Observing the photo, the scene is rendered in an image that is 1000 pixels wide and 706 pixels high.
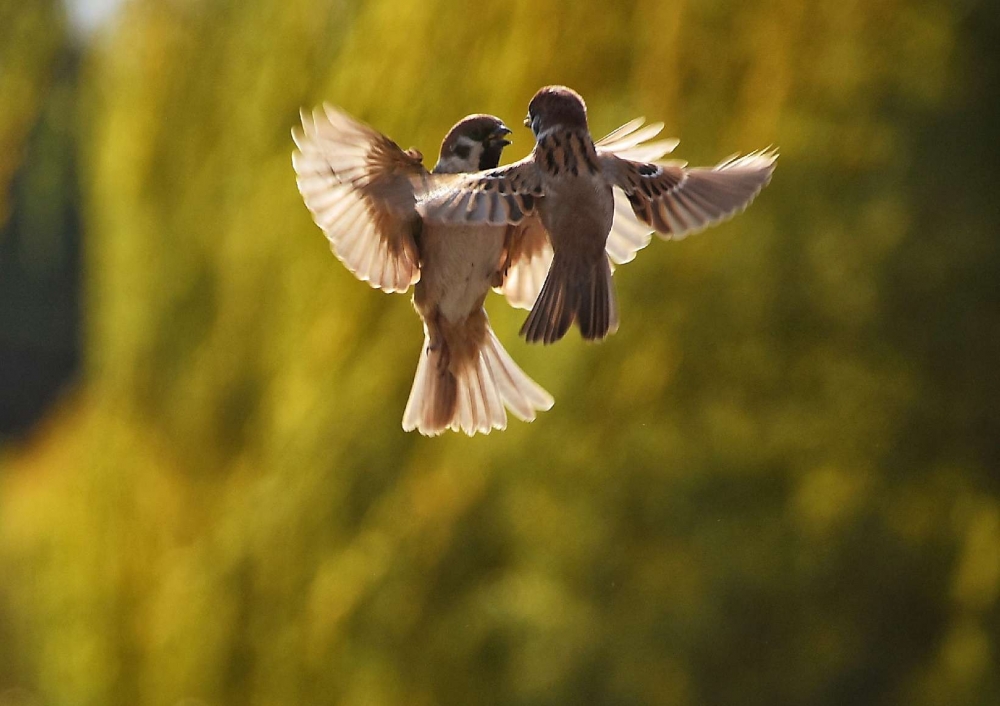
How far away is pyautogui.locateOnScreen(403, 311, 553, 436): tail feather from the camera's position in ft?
2.53

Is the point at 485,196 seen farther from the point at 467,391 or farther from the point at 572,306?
the point at 467,391

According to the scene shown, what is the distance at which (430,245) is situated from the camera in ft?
2.29

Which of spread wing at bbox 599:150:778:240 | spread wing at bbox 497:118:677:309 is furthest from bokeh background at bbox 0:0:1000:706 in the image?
spread wing at bbox 599:150:778:240

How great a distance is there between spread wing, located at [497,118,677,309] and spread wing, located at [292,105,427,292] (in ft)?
0.28

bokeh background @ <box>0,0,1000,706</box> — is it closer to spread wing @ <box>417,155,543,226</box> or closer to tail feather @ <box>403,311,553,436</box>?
tail feather @ <box>403,311,553,436</box>

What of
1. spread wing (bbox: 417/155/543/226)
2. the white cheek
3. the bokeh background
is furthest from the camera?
the bokeh background

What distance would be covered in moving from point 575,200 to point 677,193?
7 cm

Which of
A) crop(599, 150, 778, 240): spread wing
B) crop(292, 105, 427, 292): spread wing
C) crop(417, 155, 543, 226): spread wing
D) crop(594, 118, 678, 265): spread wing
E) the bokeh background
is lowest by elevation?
crop(417, 155, 543, 226): spread wing

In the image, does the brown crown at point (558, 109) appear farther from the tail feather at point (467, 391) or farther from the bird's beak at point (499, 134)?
the tail feather at point (467, 391)

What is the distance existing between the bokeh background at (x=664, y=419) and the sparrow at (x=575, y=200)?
984 millimetres

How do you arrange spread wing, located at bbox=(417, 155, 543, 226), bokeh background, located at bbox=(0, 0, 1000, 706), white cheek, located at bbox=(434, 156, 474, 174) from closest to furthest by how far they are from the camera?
spread wing, located at bbox=(417, 155, 543, 226) → white cheek, located at bbox=(434, 156, 474, 174) → bokeh background, located at bbox=(0, 0, 1000, 706)

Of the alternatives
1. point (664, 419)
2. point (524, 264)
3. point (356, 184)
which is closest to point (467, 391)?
point (524, 264)

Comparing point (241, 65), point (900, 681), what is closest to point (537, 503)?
point (900, 681)

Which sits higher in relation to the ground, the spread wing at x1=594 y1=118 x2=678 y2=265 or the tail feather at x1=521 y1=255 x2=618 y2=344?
the spread wing at x1=594 y1=118 x2=678 y2=265
